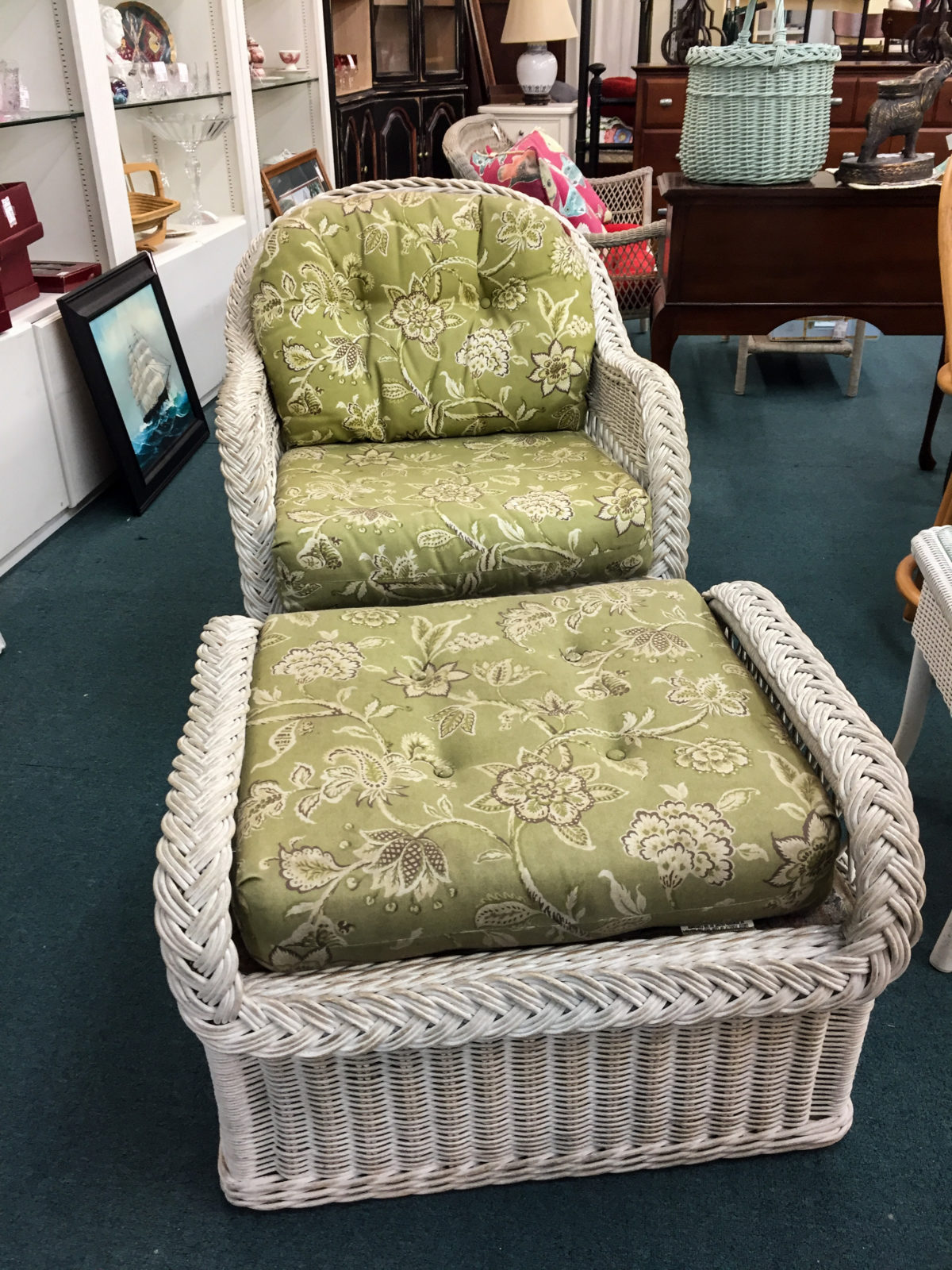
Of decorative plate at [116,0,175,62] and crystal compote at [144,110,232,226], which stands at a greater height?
decorative plate at [116,0,175,62]

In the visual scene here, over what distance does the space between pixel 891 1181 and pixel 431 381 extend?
4.64 feet

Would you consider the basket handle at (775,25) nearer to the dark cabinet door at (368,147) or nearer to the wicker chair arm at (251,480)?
the wicker chair arm at (251,480)

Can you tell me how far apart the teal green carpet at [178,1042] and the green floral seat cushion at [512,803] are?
33 centimetres

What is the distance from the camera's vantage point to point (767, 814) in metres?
1.03

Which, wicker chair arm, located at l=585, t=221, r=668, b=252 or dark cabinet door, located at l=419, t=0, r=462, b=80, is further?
dark cabinet door, located at l=419, t=0, r=462, b=80

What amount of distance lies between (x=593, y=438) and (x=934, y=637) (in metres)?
0.77

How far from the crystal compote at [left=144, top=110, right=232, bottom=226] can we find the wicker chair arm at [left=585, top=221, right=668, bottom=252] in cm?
126

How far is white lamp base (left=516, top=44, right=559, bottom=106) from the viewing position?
4.81m

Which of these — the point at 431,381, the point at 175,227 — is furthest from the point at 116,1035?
the point at 175,227

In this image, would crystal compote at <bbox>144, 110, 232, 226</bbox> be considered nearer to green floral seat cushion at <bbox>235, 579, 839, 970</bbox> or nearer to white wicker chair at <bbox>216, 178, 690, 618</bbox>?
white wicker chair at <bbox>216, 178, 690, 618</bbox>

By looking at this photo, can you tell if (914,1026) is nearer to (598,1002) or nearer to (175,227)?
(598,1002)

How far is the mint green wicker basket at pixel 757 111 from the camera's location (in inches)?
89.8

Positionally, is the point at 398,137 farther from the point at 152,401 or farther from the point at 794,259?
the point at 794,259

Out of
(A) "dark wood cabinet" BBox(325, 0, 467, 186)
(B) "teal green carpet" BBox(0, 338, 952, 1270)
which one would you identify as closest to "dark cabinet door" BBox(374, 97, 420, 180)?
(A) "dark wood cabinet" BBox(325, 0, 467, 186)
